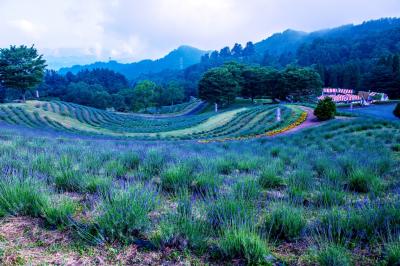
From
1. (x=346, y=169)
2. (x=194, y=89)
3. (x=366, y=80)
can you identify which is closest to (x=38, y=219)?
(x=346, y=169)

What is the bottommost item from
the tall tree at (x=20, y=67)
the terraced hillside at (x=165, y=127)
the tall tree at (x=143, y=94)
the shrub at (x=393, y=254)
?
the terraced hillside at (x=165, y=127)

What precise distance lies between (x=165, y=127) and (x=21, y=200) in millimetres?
40250

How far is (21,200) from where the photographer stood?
368cm

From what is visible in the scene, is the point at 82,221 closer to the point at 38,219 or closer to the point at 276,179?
the point at 38,219

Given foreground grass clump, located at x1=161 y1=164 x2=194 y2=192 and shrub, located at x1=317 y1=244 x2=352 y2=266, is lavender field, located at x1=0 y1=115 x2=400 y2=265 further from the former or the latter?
foreground grass clump, located at x1=161 y1=164 x2=194 y2=192

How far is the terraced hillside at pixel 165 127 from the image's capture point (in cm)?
2989

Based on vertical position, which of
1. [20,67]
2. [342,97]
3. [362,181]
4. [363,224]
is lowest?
[362,181]

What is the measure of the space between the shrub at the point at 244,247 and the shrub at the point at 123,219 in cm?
94

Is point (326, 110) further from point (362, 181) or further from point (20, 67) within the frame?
point (20, 67)

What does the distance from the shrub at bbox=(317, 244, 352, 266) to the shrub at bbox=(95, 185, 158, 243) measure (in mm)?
1785

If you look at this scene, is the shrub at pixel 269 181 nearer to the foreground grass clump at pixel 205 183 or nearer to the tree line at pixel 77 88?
the foreground grass clump at pixel 205 183

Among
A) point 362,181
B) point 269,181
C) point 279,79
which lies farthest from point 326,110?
point 279,79

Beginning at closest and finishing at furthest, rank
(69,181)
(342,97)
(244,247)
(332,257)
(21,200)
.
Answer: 1. (332,257)
2. (244,247)
3. (21,200)
4. (69,181)
5. (342,97)

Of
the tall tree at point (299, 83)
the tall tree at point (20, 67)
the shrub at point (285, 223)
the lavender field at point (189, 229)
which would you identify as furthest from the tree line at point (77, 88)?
the shrub at point (285, 223)
